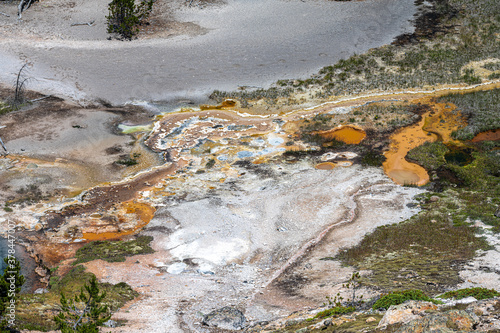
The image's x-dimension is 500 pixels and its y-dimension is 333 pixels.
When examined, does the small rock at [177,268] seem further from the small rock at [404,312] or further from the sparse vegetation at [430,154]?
the sparse vegetation at [430,154]

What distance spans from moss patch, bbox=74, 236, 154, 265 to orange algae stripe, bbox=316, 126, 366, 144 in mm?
12969

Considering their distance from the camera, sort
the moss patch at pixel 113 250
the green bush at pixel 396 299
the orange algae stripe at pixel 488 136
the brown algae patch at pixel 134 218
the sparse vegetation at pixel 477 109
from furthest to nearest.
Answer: the sparse vegetation at pixel 477 109 → the orange algae stripe at pixel 488 136 → the brown algae patch at pixel 134 218 → the moss patch at pixel 113 250 → the green bush at pixel 396 299

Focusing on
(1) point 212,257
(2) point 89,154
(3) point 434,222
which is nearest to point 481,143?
(3) point 434,222

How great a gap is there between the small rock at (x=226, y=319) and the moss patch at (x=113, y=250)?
561 cm

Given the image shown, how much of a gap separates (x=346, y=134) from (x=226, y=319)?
1740 centimetres

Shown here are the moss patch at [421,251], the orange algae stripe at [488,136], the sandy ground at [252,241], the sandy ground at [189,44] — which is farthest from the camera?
the sandy ground at [189,44]

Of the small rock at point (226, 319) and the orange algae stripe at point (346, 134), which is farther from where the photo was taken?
the orange algae stripe at point (346, 134)

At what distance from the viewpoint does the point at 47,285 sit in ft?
57.2

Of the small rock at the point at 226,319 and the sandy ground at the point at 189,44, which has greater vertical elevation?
the sandy ground at the point at 189,44

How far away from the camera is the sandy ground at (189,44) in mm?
34250

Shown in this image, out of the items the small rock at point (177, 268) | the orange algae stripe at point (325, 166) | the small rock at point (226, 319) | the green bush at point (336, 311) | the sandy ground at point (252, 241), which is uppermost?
the green bush at point (336, 311)

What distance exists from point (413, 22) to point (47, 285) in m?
35.5

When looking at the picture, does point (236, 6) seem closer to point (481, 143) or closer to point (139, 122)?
point (139, 122)

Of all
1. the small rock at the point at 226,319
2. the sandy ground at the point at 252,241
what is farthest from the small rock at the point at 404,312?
the small rock at the point at 226,319
